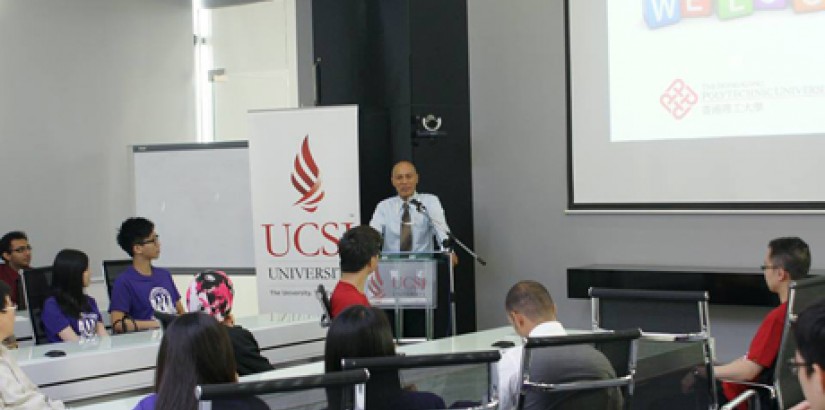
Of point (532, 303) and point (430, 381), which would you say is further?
point (532, 303)

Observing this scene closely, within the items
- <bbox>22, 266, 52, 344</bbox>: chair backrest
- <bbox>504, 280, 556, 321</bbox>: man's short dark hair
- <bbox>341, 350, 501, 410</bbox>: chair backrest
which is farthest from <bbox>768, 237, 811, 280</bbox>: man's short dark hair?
<bbox>22, 266, 52, 344</bbox>: chair backrest

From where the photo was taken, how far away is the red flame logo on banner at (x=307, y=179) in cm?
698

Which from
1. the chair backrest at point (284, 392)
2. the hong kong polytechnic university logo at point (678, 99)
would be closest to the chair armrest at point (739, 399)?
the chair backrest at point (284, 392)

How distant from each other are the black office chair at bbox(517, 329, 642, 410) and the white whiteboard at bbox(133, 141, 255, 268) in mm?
5398

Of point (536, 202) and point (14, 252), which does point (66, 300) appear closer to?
point (14, 252)

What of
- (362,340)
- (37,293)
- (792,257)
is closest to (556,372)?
(362,340)

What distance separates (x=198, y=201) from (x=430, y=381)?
6118mm

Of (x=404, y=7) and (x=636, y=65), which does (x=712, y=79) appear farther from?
(x=404, y=7)

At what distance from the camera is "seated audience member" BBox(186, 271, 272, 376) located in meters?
3.55

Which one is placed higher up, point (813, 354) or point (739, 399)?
point (813, 354)

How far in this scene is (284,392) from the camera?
213 centimetres

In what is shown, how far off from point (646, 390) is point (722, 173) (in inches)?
140

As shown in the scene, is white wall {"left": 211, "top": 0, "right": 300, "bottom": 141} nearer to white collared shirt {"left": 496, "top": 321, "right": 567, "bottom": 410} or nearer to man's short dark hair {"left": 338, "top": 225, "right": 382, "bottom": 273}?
man's short dark hair {"left": 338, "top": 225, "right": 382, "bottom": 273}

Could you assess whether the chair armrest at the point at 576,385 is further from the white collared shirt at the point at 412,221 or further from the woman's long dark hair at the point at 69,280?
the white collared shirt at the point at 412,221
